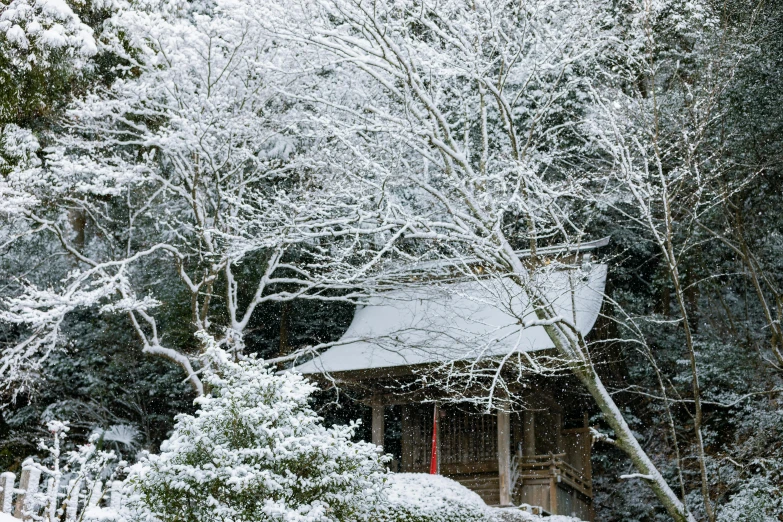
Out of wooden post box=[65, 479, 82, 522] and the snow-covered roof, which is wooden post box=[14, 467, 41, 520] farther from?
the snow-covered roof

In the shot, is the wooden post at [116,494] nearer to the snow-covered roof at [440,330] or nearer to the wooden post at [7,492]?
the wooden post at [7,492]

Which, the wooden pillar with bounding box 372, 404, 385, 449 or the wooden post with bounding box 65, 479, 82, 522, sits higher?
the wooden pillar with bounding box 372, 404, 385, 449

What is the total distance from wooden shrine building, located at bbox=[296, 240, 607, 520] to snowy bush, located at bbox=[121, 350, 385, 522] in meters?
4.25

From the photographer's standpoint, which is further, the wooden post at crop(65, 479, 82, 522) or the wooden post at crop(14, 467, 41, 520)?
the wooden post at crop(14, 467, 41, 520)

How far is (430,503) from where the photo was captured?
27.4ft

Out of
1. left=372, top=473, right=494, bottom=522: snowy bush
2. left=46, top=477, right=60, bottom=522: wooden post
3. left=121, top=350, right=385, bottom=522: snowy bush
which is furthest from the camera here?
left=372, top=473, right=494, bottom=522: snowy bush

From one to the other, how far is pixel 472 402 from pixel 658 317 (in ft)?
17.0

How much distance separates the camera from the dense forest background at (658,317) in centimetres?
1036

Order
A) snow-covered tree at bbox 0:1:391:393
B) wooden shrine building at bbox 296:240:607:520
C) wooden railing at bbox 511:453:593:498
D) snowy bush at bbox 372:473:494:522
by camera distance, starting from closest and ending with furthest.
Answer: snowy bush at bbox 372:473:494:522, snow-covered tree at bbox 0:1:391:393, wooden shrine building at bbox 296:240:607:520, wooden railing at bbox 511:453:593:498

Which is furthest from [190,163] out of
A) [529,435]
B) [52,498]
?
[52,498]

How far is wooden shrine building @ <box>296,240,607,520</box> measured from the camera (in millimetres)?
10273

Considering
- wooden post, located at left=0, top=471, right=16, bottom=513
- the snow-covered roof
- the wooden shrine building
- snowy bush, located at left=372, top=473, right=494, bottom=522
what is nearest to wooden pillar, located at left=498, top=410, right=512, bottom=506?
the wooden shrine building

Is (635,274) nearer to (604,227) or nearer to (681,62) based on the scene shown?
(604,227)

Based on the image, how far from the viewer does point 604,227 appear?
49.4 ft
